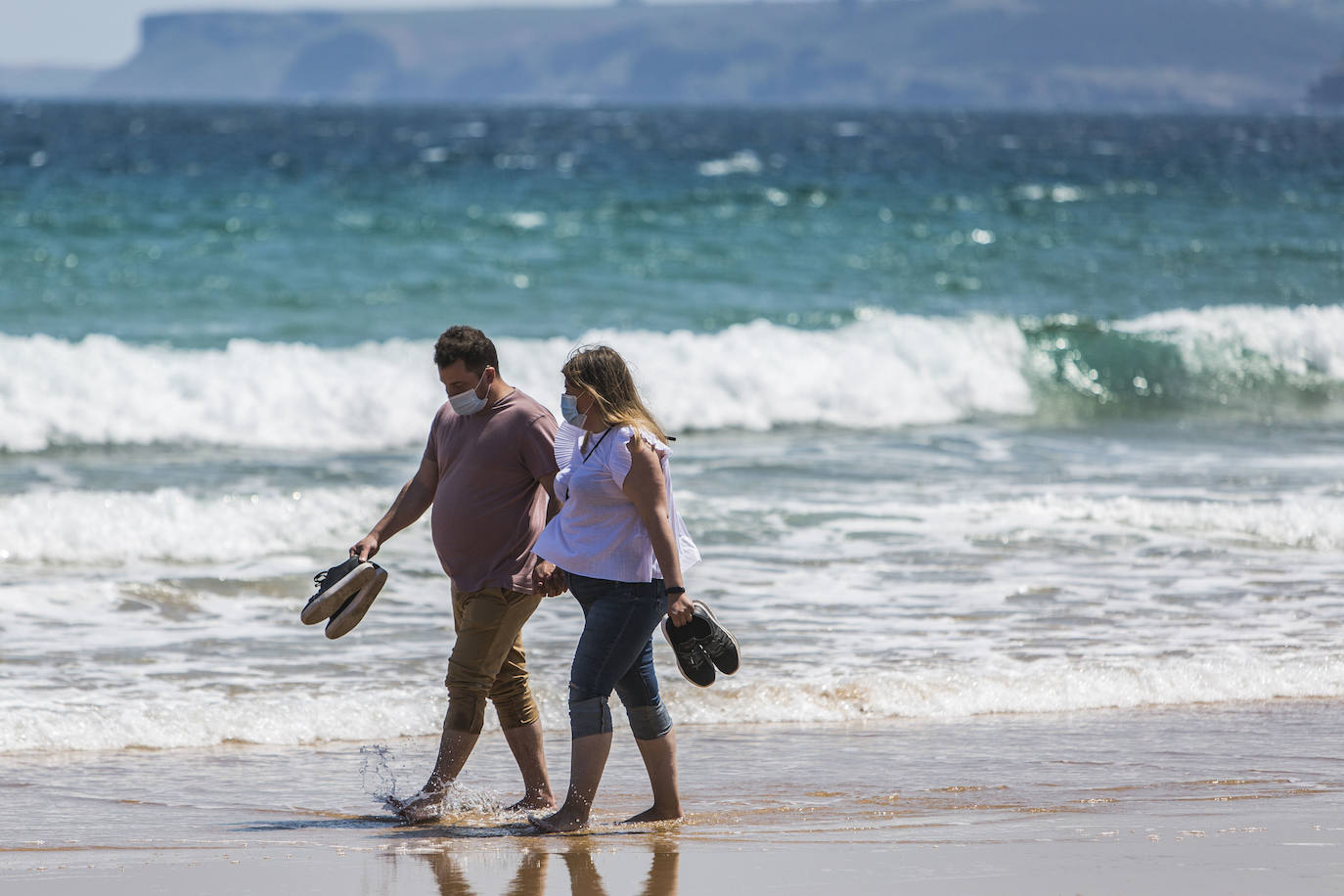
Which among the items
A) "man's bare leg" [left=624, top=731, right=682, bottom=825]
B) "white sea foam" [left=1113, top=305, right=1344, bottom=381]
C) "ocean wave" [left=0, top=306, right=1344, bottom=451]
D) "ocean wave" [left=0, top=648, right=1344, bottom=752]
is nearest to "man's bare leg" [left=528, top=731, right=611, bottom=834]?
"man's bare leg" [left=624, top=731, right=682, bottom=825]

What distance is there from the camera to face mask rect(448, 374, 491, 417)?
5.03 metres

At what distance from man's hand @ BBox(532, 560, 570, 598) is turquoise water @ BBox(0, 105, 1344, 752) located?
1.64m

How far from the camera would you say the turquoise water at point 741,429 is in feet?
23.3

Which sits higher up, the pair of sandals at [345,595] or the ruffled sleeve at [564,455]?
the ruffled sleeve at [564,455]

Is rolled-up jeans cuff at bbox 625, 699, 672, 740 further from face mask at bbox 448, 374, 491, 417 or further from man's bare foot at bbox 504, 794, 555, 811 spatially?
face mask at bbox 448, 374, 491, 417

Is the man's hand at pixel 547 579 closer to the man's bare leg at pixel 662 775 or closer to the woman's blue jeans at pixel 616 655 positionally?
the woman's blue jeans at pixel 616 655

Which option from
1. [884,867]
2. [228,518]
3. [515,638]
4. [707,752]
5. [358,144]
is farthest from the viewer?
[358,144]

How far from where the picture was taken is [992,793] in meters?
5.39

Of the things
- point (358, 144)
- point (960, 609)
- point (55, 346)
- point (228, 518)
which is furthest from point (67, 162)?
point (960, 609)

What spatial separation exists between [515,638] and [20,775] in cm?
190

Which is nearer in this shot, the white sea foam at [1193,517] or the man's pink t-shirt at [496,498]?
the man's pink t-shirt at [496,498]

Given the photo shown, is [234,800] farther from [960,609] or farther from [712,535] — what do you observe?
[712,535]

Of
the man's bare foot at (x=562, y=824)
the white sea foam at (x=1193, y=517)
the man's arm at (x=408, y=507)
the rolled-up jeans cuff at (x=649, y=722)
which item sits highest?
the white sea foam at (x=1193, y=517)

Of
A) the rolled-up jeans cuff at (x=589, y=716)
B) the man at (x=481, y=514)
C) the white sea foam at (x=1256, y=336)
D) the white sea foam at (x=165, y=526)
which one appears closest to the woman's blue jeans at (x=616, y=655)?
the rolled-up jeans cuff at (x=589, y=716)
